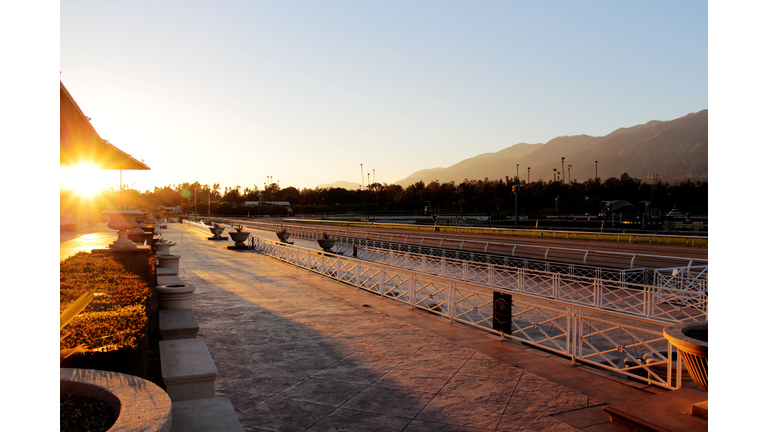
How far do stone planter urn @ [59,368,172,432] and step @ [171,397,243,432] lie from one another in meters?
0.42

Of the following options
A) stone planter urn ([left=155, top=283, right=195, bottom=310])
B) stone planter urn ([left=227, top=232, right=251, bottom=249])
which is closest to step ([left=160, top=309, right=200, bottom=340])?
stone planter urn ([left=155, top=283, right=195, bottom=310])

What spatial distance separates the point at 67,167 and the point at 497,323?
7.03 meters

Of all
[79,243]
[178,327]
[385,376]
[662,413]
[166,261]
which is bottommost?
[385,376]

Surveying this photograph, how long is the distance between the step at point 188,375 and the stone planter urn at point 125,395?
3.02 ft

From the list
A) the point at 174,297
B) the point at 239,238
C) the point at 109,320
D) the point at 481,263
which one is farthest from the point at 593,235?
the point at 109,320

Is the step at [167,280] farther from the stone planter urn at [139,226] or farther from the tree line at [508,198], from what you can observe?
the tree line at [508,198]

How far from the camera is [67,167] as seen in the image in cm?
550

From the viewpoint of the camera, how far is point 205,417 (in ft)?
11.0

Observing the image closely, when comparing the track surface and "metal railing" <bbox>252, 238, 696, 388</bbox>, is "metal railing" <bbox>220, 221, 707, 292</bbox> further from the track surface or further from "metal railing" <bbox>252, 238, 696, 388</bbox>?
"metal railing" <bbox>252, 238, 696, 388</bbox>

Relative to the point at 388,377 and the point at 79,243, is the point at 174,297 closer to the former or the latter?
the point at 388,377

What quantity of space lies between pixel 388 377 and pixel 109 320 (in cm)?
329

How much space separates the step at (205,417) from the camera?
316 centimetres
